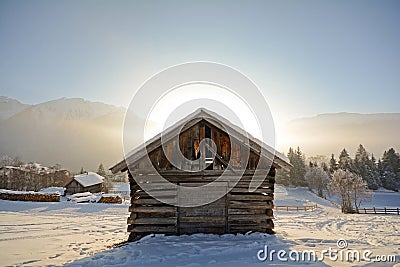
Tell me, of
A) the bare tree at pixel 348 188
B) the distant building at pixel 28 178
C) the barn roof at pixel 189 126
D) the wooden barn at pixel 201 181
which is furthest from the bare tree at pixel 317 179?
the distant building at pixel 28 178

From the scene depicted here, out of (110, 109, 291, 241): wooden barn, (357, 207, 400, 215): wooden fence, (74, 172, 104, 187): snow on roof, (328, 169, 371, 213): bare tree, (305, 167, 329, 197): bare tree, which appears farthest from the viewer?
(305, 167, 329, 197): bare tree

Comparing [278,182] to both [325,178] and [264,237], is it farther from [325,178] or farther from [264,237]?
[264,237]

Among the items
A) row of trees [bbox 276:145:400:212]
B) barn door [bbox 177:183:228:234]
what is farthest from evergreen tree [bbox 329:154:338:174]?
barn door [bbox 177:183:228:234]

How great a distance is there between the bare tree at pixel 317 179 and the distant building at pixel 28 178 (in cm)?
7214

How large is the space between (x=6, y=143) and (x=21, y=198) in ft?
430

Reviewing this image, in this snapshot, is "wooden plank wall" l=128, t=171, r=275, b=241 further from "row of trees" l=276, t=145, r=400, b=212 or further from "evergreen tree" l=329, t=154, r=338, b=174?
"evergreen tree" l=329, t=154, r=338, b=174

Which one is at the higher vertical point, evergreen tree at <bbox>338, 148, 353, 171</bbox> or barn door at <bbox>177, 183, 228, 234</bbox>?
evergreen tree at <bbox>338, 148, 353, 171</bbox>

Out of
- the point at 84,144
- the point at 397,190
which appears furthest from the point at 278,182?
the point at 84,144

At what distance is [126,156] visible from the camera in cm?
1185

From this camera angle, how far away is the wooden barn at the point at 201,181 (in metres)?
11.9

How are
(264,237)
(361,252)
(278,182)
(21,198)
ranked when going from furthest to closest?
(278,182) < (21,198) < (264,237) < (361,252)

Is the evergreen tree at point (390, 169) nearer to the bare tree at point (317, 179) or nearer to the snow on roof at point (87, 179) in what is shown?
the bare tree at point (317, 179)

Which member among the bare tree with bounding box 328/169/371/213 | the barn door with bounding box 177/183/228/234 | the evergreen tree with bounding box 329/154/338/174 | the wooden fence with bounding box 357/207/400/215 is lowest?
the wooden fence with bounding box 357/207/400/215

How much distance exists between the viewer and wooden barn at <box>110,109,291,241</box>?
11.9 meters
